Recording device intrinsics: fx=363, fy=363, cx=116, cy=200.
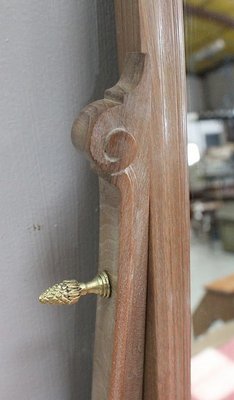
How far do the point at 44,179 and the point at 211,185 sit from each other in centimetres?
40

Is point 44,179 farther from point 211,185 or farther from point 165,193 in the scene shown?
point 211,185

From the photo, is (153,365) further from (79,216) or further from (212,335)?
(212,335)

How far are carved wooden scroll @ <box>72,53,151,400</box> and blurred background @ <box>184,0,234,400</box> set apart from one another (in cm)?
15

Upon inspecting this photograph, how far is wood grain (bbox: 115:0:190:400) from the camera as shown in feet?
0.98

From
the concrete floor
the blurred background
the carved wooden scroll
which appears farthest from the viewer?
the concrete floor

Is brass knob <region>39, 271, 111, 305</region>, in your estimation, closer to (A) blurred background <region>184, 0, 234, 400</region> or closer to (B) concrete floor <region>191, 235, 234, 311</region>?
(A) blurred background <region>184, 0, 234, 400</region>

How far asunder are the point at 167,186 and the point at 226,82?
50 centimetres

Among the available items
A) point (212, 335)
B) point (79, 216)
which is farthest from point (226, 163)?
point (79, 216)

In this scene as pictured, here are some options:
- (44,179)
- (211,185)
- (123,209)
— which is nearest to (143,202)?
(123,209)

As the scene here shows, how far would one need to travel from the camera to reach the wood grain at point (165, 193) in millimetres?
300

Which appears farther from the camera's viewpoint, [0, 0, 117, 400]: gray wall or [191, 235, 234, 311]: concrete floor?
[191, 235, 234, 311]: concrete floor

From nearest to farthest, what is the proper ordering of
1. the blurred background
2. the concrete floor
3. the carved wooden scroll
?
1. the carved wooden scroll
2. the blurred background
3. the concrete floor

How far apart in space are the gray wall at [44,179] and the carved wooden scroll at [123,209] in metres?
0.07

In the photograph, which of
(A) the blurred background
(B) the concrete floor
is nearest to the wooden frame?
(A) the blurred background
